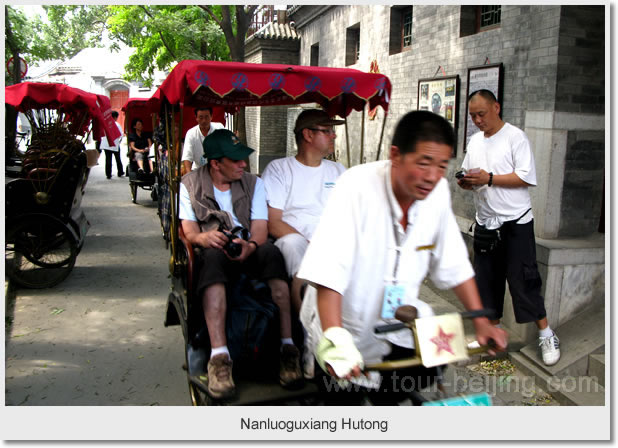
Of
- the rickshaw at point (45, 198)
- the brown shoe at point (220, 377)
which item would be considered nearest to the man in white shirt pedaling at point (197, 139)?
the rickshaw at point (45, 198)

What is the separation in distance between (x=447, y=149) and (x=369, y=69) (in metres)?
9.19

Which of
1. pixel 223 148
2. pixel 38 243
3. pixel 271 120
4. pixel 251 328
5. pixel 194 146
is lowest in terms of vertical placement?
pixel 38 243

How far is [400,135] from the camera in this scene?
84.7 inches

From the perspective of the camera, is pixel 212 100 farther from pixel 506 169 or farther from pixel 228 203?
pixel 506 169

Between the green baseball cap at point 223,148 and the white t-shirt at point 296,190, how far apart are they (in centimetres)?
32

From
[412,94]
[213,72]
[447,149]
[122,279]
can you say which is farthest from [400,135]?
[412,94]

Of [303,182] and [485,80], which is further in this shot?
[485,80]

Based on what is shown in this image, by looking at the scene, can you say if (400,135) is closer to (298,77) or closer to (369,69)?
(298,77)

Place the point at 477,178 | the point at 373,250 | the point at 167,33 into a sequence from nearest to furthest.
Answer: the point at 373,250
the point at 477,178
the point at 167,33

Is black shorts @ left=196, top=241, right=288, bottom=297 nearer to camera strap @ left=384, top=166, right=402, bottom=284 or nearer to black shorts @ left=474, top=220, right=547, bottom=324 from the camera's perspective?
camera strap @ left=384, top=166, right=402, bottom=284

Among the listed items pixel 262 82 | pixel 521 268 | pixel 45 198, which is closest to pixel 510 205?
pixel 521 268

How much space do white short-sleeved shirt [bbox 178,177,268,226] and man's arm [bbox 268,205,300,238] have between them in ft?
0.23

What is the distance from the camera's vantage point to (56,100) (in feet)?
24.0

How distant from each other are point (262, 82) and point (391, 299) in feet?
7.13
